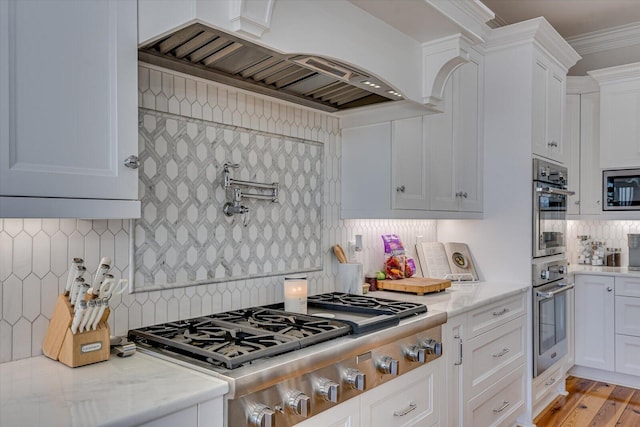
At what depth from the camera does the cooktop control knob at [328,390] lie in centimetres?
144

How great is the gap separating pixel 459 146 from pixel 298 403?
214 centimetres

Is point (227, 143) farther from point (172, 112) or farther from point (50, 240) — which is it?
point (50, 240)

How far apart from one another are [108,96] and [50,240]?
0.50 metres

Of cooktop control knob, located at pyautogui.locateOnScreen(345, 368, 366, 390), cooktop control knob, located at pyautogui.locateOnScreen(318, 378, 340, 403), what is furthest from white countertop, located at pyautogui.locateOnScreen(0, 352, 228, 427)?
cooktop control knob, located at pyautogui.locateOnScreen(345, 368, 366, 390)

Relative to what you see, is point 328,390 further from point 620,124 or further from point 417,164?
point 620,124

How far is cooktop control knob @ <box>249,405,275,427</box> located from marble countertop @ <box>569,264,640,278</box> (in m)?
3.43

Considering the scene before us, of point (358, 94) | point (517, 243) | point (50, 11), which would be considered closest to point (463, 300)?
point (517, 243)

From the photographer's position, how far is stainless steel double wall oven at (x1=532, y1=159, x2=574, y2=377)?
3127mm

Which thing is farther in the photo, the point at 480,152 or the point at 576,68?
the point at 576,68

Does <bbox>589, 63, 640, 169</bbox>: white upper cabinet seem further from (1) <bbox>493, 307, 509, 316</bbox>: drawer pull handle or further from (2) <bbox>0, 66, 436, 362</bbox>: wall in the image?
(2) <bbox>0, 66, 436, 362</bbox>: wall

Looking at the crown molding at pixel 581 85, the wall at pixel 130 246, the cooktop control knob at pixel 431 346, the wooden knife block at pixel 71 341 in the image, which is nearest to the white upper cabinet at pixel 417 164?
the wall at pixel 130 246

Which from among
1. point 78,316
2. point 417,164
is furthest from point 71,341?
point 417,164

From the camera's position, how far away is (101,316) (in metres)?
1.33

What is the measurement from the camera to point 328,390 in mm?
1444
